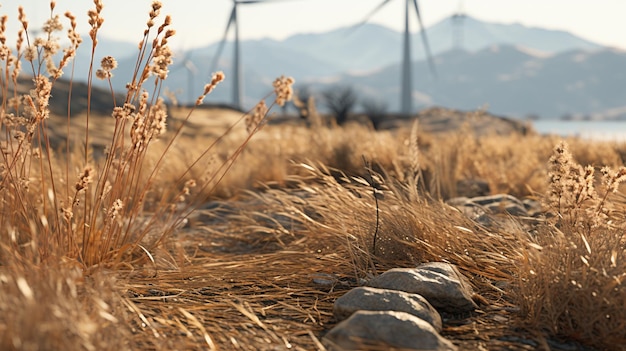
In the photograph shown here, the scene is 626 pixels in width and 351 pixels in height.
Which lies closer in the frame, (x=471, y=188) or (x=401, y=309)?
(x=401, y=309)

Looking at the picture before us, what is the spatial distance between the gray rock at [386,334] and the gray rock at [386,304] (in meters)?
0.16

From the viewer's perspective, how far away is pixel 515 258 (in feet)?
8.24

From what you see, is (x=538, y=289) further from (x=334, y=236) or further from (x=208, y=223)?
(x=208, y=223)

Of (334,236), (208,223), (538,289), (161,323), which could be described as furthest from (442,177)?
(161,323)

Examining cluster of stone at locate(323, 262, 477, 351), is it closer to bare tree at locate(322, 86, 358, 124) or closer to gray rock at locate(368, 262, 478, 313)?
gray rock at locate(368, 262, 478, 313)

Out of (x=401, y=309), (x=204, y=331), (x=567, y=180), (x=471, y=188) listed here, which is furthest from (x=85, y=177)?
(x=471, y=188)

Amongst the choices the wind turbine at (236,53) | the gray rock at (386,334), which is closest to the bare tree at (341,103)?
the wind turbine at (236,53)

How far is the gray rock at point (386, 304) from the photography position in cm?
200

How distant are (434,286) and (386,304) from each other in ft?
0.92

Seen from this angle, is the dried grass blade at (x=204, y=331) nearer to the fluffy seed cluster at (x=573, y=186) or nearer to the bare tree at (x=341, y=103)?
the fluffy seed cluster at (x=573, y=186)

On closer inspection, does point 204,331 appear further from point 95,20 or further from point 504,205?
point 504,205

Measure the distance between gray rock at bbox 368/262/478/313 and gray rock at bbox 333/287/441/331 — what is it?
5.7 inches

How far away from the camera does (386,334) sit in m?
1.77

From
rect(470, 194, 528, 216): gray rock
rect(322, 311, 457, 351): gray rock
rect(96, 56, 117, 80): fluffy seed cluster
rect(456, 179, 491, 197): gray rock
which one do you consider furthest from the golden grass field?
rect(456, 179, 491, 197): gray rock
